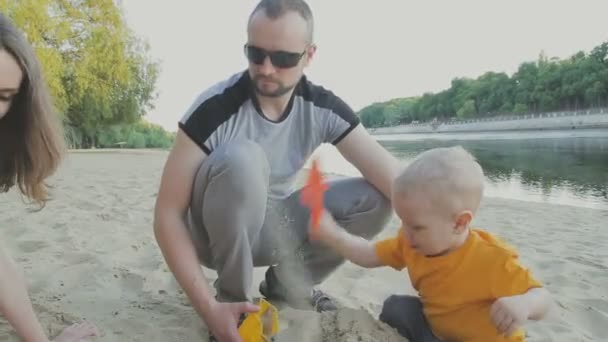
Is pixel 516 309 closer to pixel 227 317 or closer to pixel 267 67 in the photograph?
pixel 227 317

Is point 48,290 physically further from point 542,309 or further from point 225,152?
point 542,309

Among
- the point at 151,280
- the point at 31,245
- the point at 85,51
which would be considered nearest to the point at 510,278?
the point at 151,280

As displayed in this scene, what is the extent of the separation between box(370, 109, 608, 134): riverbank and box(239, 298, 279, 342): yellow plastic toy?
115ft

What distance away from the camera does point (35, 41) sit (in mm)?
16547

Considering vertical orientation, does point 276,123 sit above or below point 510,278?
above

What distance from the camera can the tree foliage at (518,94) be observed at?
38.6 metres

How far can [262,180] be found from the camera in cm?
182

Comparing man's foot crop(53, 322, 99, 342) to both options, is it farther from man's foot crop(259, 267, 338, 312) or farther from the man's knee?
the man's knee

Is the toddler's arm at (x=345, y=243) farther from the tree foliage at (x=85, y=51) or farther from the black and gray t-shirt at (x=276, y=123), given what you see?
the tree foliage at (x=85, y=51)

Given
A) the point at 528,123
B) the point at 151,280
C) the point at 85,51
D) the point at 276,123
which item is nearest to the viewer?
the point at 276,123

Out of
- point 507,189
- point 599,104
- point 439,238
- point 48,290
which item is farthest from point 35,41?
point 599,104

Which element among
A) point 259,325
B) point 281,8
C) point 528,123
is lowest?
point 528,123

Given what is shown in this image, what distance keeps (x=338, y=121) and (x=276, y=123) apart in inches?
10.7

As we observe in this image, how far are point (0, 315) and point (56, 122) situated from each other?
78 cm
